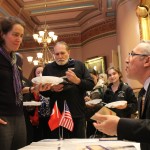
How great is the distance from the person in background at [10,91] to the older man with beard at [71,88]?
0.76 metres

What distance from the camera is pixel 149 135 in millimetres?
1297

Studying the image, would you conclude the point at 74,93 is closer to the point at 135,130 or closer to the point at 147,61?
the point at 147,61

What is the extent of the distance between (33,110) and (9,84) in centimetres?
165

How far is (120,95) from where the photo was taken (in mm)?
3816

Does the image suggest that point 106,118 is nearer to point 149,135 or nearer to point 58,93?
point 149,135

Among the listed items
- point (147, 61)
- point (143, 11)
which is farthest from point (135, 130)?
point (143, 11)

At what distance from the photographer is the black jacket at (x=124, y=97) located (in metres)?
3.66

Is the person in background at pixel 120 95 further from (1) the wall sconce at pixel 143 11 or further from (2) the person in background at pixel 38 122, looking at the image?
(1) the wall sconce at pixel 143 11

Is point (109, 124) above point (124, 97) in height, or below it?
below

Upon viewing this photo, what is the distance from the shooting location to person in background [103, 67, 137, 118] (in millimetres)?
3670

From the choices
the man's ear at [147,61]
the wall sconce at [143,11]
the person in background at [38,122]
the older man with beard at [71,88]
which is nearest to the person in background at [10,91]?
the older man with beard at [71,88]

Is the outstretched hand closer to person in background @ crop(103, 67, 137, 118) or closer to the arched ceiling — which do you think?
person in background @ crop(103, 67, 137, 118)

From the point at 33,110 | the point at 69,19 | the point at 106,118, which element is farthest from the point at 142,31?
the point at 69,19

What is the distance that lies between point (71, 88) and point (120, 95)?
1.13 m
